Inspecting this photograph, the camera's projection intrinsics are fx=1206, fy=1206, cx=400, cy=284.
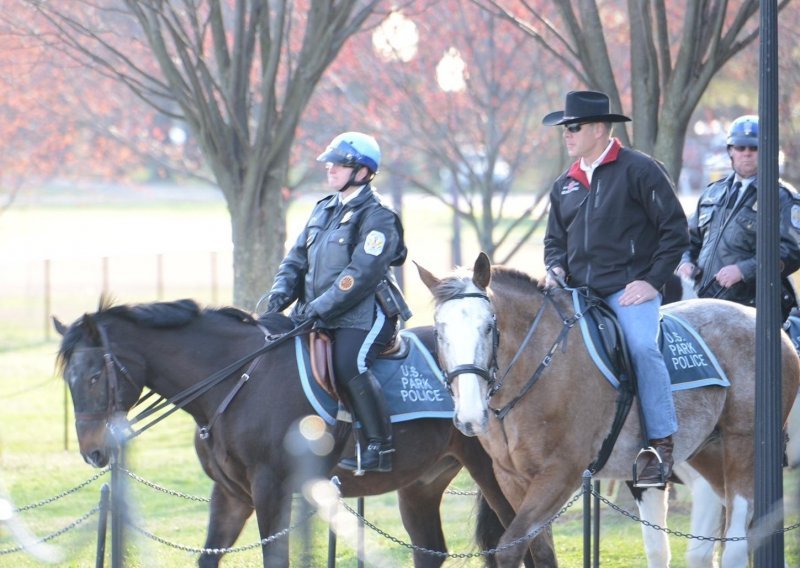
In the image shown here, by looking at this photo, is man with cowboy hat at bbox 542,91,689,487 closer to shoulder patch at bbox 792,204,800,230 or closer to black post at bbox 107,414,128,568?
shoulder patch at bbox 792,204,800,230

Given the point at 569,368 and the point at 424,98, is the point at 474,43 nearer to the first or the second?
the point at 424,98

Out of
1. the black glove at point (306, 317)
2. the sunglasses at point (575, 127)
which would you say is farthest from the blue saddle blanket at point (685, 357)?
the black glove at point (306, 317)

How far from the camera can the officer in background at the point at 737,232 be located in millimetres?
8266

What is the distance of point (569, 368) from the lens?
6.56 metres

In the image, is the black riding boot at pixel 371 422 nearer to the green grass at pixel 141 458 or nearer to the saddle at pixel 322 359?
the saddle at pixel 322 359

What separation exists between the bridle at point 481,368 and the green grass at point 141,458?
119 centimetres

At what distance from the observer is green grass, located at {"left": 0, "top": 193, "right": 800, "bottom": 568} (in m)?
9.20

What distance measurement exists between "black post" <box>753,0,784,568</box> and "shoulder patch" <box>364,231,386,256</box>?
211cm

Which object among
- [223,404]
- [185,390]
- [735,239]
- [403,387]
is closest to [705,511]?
[735,239]

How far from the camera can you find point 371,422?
6957mm

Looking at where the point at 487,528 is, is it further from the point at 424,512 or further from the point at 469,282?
the point at 469,282

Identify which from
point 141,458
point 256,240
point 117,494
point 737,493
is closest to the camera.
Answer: point 117,494

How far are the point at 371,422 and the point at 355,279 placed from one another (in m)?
0.83

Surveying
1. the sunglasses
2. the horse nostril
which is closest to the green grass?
the horse nostril
